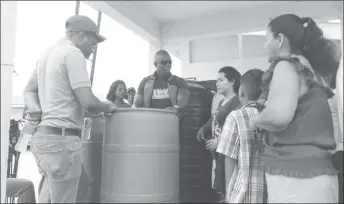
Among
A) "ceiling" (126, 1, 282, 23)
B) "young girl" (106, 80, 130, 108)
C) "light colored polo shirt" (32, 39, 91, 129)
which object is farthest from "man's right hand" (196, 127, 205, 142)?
"ceiling" (126, 1, 282, 23)

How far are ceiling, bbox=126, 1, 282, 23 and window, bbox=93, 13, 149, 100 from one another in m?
0.51

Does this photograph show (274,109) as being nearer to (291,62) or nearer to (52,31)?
(291,62)

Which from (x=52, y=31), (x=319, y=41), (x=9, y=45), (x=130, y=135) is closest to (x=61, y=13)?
(x=52, y=31)

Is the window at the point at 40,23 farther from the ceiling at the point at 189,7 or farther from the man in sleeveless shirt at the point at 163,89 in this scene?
the man in sleeveless shirt at the point at 163,89

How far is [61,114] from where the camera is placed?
1.26m

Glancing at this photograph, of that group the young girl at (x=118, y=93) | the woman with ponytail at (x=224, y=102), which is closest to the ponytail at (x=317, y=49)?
the woman with ponytail at (x=224, y=102)

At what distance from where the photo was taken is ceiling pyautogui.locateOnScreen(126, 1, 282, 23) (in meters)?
4.27

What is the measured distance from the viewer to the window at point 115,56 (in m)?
4.58

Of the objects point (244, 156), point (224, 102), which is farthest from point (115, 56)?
point (244, 156)

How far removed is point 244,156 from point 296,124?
0.34 m

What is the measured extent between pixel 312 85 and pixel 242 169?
1.36 ft

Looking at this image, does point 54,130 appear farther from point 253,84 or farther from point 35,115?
point 253,84

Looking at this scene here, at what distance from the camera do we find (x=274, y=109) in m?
0.81

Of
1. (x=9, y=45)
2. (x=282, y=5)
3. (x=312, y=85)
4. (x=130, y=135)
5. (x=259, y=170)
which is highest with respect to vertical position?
(x=282, y=5)
